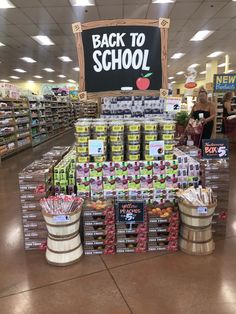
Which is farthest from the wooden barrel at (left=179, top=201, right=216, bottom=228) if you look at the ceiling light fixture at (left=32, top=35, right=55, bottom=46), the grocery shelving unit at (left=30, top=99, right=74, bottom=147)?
the grocery shelving unit at (left=30, top=99, right=74, bottom=147)

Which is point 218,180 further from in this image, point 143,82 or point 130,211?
point 143,82

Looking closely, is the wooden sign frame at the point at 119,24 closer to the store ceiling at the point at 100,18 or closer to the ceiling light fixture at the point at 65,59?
the store ceiling at the point at 100,18

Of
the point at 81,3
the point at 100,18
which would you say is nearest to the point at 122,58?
the point at 81,3

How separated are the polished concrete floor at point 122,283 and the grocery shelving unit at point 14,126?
5.96m

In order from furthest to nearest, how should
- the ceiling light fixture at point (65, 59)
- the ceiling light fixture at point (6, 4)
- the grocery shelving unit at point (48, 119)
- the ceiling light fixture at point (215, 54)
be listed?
Answer: the ceiling light fixture at point (215, 54) < the ceiling light fixture at point (65, 59) < the grocery shelving unit at point (48, 119) < the ceiling light fixture at point (6, 4)

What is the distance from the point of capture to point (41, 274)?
2396 millimetres

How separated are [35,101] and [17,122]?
274 centimetres

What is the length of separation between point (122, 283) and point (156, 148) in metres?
1.33

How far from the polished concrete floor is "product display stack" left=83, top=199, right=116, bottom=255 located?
97 mm

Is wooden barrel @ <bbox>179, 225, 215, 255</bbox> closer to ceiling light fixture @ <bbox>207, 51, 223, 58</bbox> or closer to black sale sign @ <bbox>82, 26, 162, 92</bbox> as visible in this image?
black sale sign @ <bbox>82, 26, 162, 92</bbox>

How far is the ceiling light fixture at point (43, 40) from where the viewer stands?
949 cm

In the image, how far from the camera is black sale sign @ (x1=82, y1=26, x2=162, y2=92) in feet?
9.28

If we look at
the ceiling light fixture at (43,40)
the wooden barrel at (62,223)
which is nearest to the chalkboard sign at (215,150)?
the wooden barrel at (62,223)

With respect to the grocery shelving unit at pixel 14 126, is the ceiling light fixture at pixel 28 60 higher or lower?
higher
